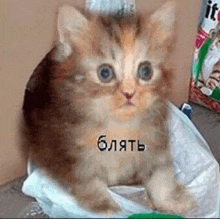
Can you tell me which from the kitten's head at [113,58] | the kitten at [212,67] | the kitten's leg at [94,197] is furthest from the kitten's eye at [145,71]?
the kitten at [212,67]

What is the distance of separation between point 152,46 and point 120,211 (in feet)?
0.71

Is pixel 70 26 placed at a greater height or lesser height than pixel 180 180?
greater

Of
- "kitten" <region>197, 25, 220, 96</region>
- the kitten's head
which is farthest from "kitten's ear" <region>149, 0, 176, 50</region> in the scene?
"kitten" <region>197, 25, 220, 96</region>

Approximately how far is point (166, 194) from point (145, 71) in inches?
7.8

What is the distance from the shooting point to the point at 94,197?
1.97 feet

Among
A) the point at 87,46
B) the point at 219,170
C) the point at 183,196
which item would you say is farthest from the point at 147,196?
the point at 87,46

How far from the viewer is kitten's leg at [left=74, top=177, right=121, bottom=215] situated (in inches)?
23.5

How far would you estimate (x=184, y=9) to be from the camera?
0.62 metres

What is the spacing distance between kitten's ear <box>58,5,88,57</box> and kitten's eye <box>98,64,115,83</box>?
0.13 feet

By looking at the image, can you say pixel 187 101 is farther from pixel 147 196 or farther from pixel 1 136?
pixel 1 136

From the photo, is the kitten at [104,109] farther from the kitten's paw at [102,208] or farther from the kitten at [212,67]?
the kitten at [212,67]

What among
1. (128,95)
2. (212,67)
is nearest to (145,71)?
(128,95)

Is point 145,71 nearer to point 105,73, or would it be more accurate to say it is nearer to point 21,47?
point 105,73

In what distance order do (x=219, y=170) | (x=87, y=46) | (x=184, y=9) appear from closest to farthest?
(x=87, y=46) < (x=184, y=9) < (x=219, y=170)
